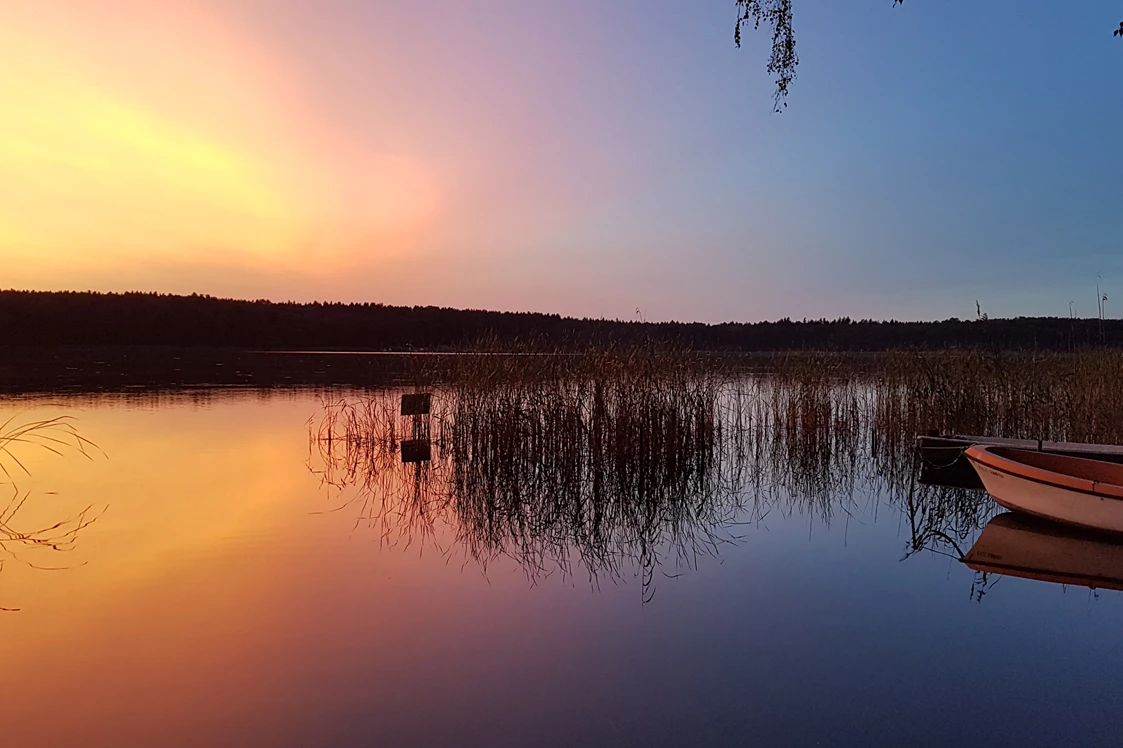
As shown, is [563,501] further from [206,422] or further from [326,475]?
[206,422]

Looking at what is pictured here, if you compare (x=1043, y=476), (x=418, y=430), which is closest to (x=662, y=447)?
(x=418, y=430)

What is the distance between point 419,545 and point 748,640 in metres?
3.24

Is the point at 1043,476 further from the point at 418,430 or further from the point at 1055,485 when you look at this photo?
the point at 418,430

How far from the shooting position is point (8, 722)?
310 centimetres

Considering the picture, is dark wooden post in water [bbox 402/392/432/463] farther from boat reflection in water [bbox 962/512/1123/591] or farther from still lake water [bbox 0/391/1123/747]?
boat reflection in water [bbox 962/512/1123/591]

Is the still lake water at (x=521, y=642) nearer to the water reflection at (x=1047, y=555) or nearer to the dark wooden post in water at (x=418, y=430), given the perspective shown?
the water reflection at (x=1047, y=555)

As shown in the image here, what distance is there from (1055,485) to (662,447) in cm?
483

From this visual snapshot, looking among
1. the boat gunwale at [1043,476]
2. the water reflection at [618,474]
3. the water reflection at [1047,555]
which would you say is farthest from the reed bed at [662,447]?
the boat gunwale at [1043,476]

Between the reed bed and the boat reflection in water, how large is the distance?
406mm

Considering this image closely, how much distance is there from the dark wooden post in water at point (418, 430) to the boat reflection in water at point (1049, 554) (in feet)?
24.2

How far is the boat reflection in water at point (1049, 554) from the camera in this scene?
5.36m

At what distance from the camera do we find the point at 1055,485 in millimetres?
6281

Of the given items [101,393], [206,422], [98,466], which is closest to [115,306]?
[101,393]

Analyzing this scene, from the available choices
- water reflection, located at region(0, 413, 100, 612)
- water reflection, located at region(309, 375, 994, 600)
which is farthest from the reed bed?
water reflection, located at region(0, 413, 100, 612)
